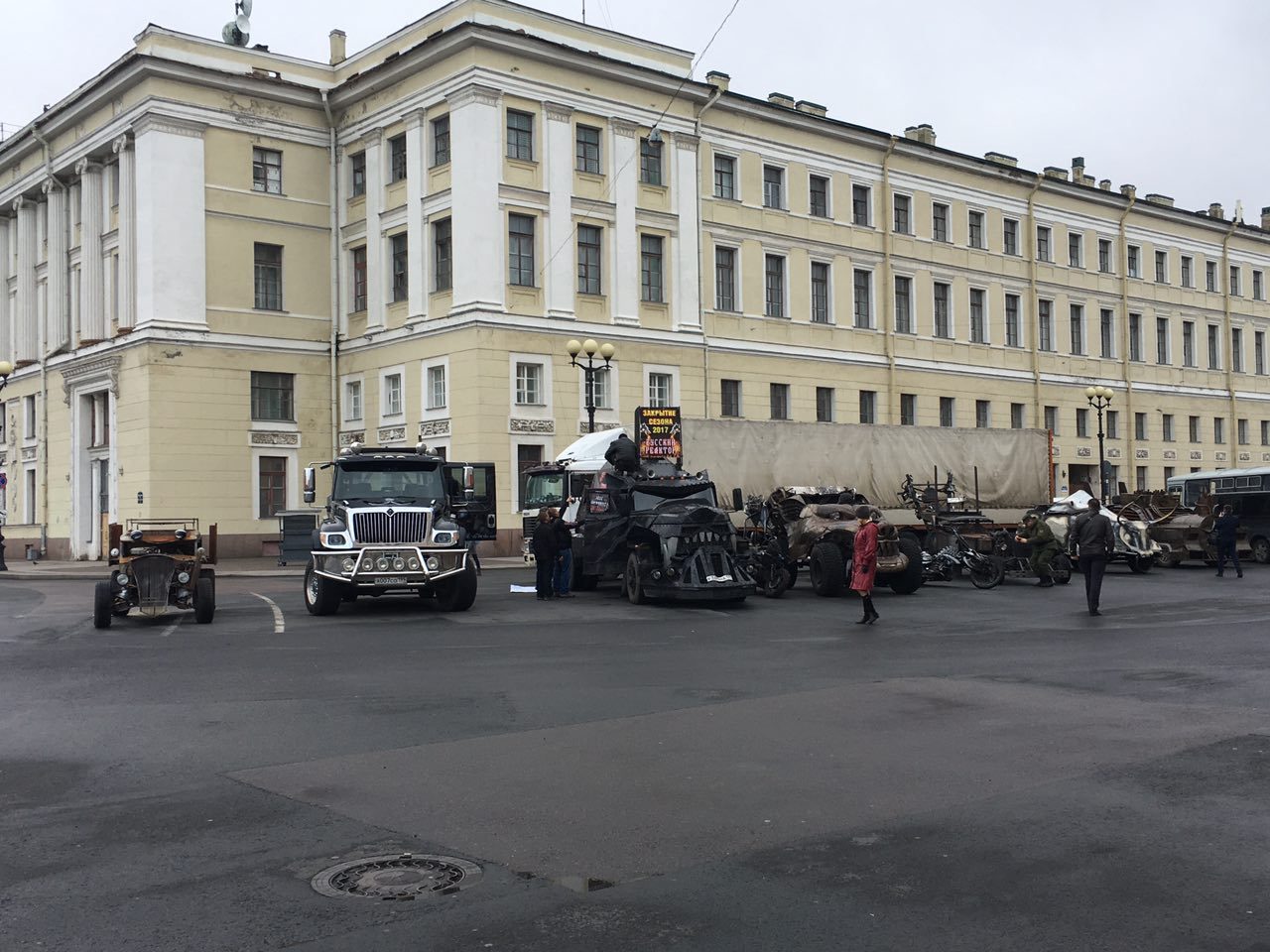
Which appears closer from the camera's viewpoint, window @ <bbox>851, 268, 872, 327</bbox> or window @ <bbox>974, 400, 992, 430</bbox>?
window @ <bbox>851, 268, 872, 327</bbox>

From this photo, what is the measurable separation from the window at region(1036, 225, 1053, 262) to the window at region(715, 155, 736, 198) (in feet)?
60.8

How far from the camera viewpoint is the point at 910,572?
24797 millimetres

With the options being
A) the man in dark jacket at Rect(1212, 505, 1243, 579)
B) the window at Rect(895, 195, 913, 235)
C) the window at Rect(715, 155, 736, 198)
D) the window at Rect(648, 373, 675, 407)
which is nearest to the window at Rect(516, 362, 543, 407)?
the window at Rect(648, 373, 675, 407)

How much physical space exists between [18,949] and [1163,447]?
62.9 metres

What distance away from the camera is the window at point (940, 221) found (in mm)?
53312

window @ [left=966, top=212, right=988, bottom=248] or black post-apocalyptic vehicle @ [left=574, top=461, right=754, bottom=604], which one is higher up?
window @ [left=966, top=212, right=988, bottom=248]

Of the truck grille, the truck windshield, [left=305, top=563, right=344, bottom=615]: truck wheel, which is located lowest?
[left=305, top=563, right=344, bottom=615]: truck wheel

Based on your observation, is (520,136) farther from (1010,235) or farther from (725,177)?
(1010,235)

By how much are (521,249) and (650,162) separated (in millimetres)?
6323

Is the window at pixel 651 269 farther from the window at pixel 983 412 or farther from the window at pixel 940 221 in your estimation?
the window at pixel 983 412

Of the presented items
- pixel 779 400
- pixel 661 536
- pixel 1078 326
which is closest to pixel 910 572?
pixel 661 536

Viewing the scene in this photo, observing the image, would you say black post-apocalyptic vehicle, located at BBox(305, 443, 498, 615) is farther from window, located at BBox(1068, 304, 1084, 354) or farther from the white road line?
window, located at BBox(1068, 304, 1084, 354)

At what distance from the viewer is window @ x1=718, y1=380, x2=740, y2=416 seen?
1784 inches

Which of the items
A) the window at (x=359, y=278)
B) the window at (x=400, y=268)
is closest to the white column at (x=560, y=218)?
the window at (x=400, y=268)
